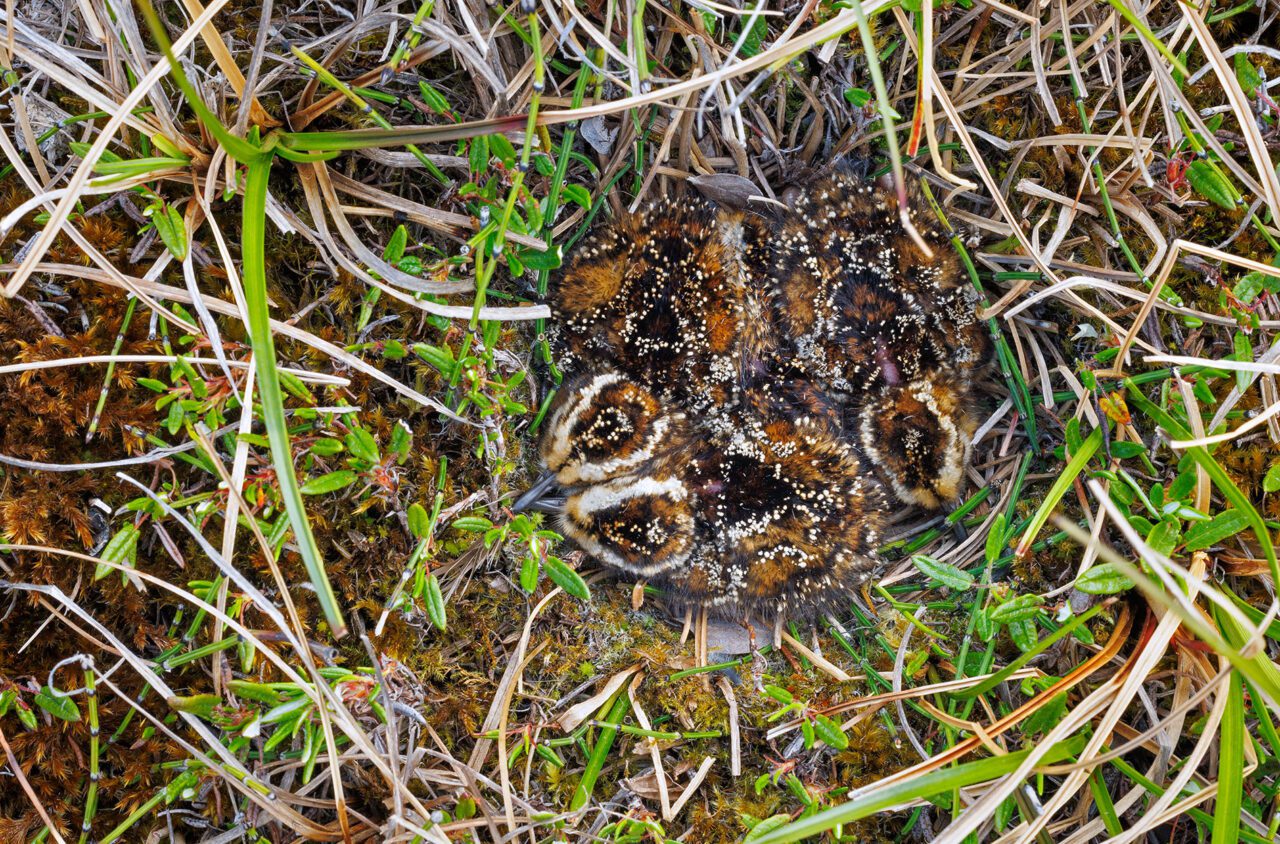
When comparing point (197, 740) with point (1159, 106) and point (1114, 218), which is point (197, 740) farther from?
point (1159, 106)

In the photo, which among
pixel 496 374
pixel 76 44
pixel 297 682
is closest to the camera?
pixel 297 682

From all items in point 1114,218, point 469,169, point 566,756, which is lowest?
point 566,756

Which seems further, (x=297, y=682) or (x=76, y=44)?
(x=76, y=44)

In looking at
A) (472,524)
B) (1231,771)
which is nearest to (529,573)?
(472,524)

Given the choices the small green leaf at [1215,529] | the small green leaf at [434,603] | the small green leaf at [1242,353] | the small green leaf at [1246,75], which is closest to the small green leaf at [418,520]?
the small green leaf at [434,603]

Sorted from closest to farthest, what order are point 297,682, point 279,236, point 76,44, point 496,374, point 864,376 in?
point 297,682, point 76,44, point 279,236, point 496,374, point 864,376

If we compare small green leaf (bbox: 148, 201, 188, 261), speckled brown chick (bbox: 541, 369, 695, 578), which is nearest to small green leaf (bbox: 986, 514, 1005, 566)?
speckled brown chick (bbox: 541, 369, 695, 578)

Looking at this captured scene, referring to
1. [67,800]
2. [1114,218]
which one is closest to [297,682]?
[67,800]
